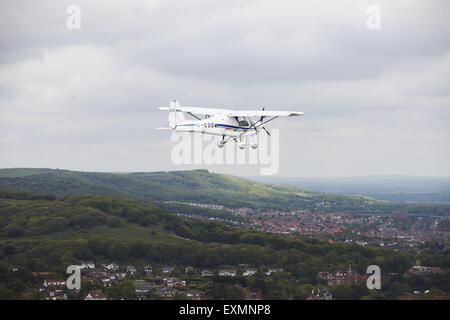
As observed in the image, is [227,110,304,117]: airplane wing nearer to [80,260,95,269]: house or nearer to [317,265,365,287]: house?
[317,265,365,287]: house

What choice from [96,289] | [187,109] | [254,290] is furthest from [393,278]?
[187,109]

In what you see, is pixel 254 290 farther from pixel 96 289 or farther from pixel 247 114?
pixel 247 114

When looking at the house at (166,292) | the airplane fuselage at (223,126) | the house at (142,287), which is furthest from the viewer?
the house at (142,287)

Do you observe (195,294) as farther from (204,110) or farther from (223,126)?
(223,126)

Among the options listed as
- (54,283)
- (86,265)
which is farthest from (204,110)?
(86,265)

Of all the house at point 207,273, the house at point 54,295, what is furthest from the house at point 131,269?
the house at point 54,295

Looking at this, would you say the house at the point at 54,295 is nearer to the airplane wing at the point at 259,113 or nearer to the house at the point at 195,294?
the house at the point at 195,294
